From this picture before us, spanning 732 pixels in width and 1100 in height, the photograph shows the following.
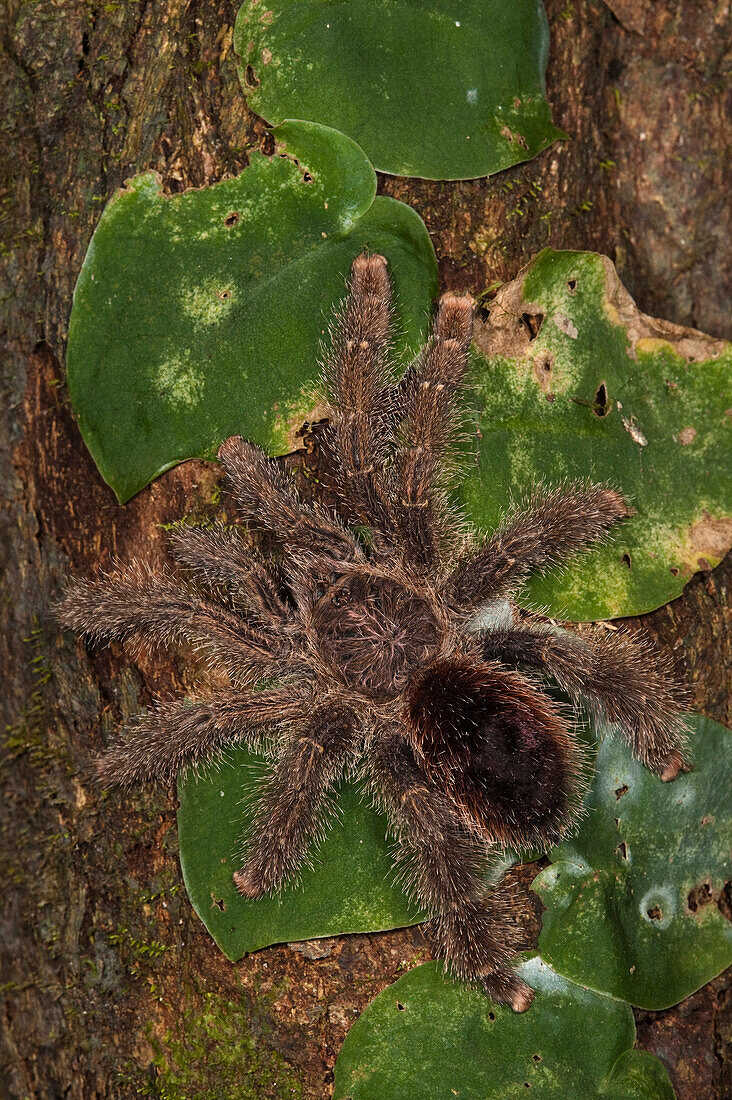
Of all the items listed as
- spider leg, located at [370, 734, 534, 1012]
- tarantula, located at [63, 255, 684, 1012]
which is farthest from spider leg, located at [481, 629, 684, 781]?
spider leg, located at [370, 734, 534, 1012]

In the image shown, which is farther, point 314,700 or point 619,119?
point 619,119

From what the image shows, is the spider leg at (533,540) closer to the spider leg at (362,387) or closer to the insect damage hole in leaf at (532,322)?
the spider leg at (362,387)

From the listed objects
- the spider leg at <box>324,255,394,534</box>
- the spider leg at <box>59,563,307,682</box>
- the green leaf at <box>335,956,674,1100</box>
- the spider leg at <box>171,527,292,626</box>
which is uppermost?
the spider leg at <box>324,255,394,534</box>

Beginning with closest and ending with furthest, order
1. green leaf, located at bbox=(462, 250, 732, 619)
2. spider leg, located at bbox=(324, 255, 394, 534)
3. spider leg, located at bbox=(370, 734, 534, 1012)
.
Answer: spider leg, located at bbox=(370, 734, 534, 1012), spider leg, located at bbox=(324, 255, 394, 534), green leaf, located at bbox=(462, 250, 732, 619)

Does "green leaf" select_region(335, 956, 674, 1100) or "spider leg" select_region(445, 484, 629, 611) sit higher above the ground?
"spider leg" select_region(445, 484, 629, 611)

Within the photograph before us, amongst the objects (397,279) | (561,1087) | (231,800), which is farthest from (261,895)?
(397,279)

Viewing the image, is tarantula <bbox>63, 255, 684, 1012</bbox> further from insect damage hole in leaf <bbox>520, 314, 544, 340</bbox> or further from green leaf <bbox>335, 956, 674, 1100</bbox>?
insect damage hole in leaf <bbox>520, 314, 544, 340</bbox>

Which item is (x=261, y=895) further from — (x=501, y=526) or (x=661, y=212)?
(x=661, y=212)
